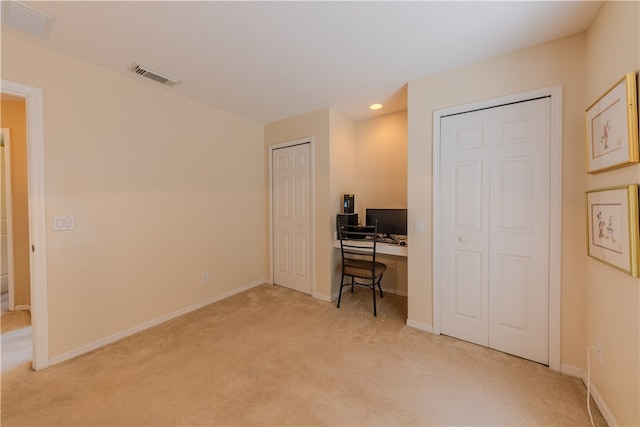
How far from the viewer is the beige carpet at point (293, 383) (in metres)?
1.48

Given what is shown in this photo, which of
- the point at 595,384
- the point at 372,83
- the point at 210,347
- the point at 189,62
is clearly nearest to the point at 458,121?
the point at 372,83

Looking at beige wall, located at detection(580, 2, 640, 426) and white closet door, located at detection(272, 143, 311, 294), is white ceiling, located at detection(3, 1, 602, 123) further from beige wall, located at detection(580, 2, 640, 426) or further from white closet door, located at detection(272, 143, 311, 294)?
white closet door, located at detection(272, 143, 311, 294)

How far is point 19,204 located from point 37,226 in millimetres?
1669

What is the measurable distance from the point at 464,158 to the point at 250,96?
231 centimetres

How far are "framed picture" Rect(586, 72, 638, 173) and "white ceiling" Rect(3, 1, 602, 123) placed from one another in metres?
0.64

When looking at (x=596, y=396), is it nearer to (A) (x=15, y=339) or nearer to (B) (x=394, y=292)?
(B) (x=394, y=292)

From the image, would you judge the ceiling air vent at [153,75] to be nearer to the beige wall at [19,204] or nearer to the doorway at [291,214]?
the doorway at [291,214]

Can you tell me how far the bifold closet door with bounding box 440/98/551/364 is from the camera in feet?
6.28

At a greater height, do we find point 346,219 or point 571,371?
point 346,219

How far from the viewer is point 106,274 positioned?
7.47 ft

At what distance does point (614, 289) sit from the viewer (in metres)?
1.39

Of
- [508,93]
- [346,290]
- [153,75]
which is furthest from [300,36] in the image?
[346,290]

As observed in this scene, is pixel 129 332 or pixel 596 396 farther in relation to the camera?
pixel 129 332

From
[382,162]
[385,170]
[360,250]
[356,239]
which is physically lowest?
[360,250]
